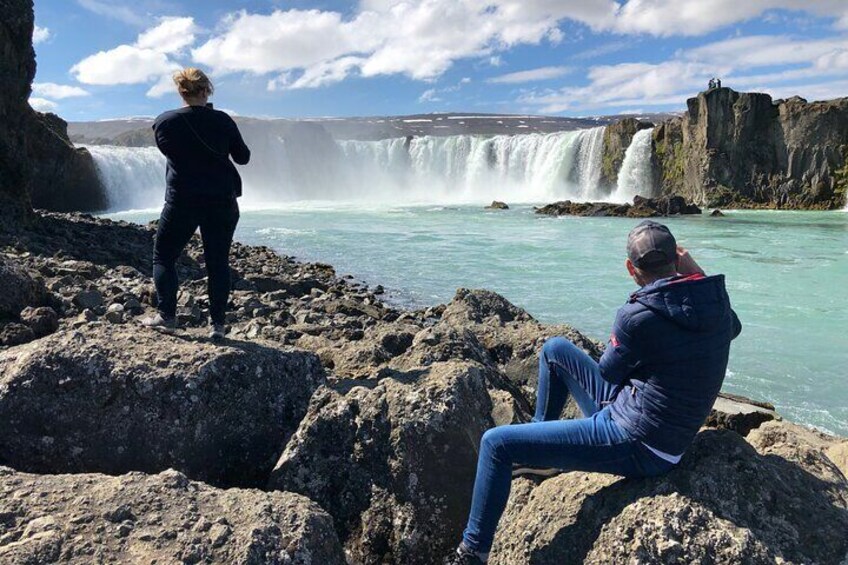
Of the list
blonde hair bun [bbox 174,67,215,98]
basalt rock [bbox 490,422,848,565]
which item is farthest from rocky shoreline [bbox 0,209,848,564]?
A: blonde hair bun [bbox 174,67,215,98]

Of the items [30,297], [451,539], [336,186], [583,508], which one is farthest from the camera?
[336,186]

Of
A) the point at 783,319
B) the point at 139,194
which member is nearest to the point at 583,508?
the point at 783,319

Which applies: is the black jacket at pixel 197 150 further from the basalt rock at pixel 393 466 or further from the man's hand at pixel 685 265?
the man's hand at pixel 685 265

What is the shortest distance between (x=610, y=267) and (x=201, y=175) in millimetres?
18854

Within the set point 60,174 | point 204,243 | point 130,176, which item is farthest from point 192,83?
point 130,176

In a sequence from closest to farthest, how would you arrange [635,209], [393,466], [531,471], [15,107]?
[531,471]
[393,466]
[15,107]
[635,209]

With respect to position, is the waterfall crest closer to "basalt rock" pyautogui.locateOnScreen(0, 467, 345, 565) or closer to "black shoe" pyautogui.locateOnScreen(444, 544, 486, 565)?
"basalt rock" pyautogui.locateOnScreen(0, 467, 345, 565)

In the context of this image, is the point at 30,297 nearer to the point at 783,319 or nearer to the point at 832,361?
the point at 832,361

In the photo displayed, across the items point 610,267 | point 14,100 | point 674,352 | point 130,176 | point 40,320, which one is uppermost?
point 14,100

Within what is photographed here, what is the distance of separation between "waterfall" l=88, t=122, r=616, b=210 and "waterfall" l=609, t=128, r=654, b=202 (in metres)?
2.84

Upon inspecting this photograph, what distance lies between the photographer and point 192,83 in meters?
4.92

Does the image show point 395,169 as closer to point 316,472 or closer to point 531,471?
point 316,472

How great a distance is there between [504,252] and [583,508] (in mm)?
22926

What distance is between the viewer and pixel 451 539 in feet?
11.5
